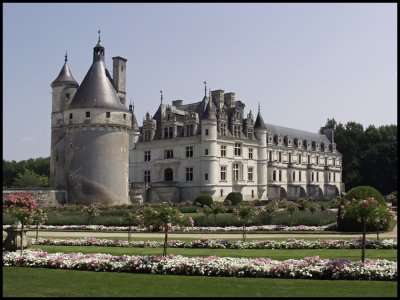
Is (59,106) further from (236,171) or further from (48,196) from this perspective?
(236,171)

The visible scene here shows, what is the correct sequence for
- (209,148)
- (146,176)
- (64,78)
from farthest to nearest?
(146,176) < (209,148) < (64,78)

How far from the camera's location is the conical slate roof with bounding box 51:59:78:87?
4225 cm

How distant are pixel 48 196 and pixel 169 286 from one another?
29678 millimetres

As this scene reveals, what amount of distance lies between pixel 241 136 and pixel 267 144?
7516 millimetres

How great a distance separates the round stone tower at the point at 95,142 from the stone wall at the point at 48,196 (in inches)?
20.2

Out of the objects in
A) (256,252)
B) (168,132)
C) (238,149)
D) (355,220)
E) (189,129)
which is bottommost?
(256,252)

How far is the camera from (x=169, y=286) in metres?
8.73

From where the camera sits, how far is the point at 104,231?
23203 millimetres

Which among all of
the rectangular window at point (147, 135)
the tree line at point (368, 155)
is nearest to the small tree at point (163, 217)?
the rectangular window at point (147, 135)

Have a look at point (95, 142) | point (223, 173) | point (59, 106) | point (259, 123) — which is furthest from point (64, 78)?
point (259, 123)

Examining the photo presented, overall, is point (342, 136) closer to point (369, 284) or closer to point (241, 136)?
point (241, 136)

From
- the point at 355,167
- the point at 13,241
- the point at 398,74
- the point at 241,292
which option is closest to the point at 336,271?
the point at 241,292

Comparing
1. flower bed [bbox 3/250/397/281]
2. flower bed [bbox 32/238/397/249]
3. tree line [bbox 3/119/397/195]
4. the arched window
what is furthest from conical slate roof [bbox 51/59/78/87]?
flower bed [bbox 3/250/397/281]

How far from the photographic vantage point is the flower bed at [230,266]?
32.2ft
